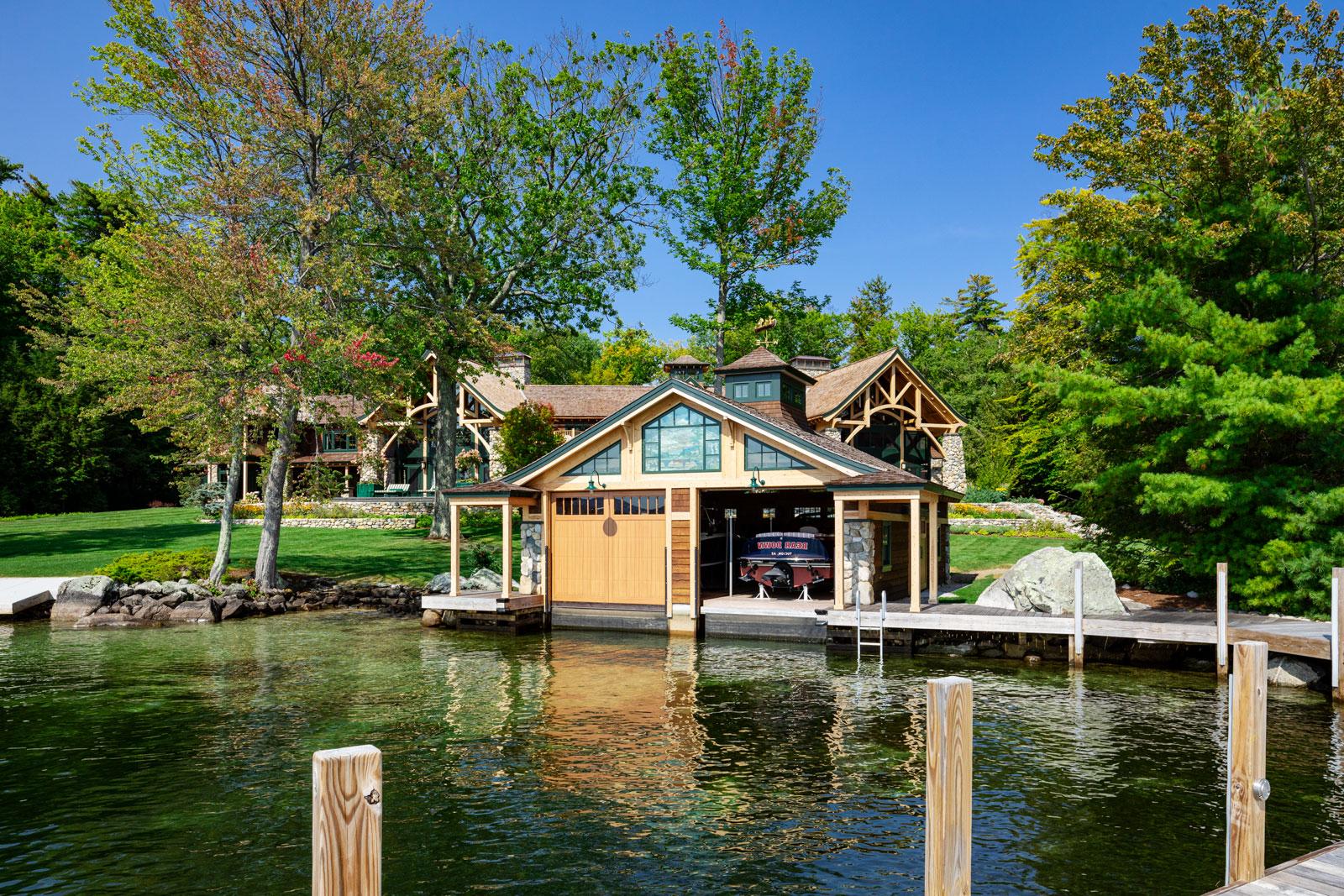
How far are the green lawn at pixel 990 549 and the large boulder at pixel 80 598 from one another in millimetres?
25707

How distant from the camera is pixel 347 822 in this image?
10.2 ft

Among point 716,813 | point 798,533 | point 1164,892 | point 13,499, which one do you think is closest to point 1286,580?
point 798,533

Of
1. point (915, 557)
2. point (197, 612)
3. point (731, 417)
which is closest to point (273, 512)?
point (197, 612)

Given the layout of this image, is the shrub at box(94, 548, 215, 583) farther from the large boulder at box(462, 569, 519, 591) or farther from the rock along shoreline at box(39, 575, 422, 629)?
the large boulder at box(462, 569, 519, 591)

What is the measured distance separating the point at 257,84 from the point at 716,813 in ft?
Answer: 86.6

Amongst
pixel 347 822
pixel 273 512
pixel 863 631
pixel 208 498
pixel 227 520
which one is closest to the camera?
pixel 347 822

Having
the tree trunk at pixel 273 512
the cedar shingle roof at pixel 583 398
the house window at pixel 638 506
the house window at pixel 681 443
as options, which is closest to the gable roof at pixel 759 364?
the house window at pixel 681 443

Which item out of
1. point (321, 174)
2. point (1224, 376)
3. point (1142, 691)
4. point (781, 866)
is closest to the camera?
point (781, 866)

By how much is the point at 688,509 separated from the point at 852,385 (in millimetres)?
18118

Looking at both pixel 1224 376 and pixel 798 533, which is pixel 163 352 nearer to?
pixel 798 533

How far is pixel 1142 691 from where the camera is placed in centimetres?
1568

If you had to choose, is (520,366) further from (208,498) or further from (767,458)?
(767,458)

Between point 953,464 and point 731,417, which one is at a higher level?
point 731,417

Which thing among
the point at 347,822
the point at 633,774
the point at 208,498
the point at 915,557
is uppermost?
the point at 347,822
